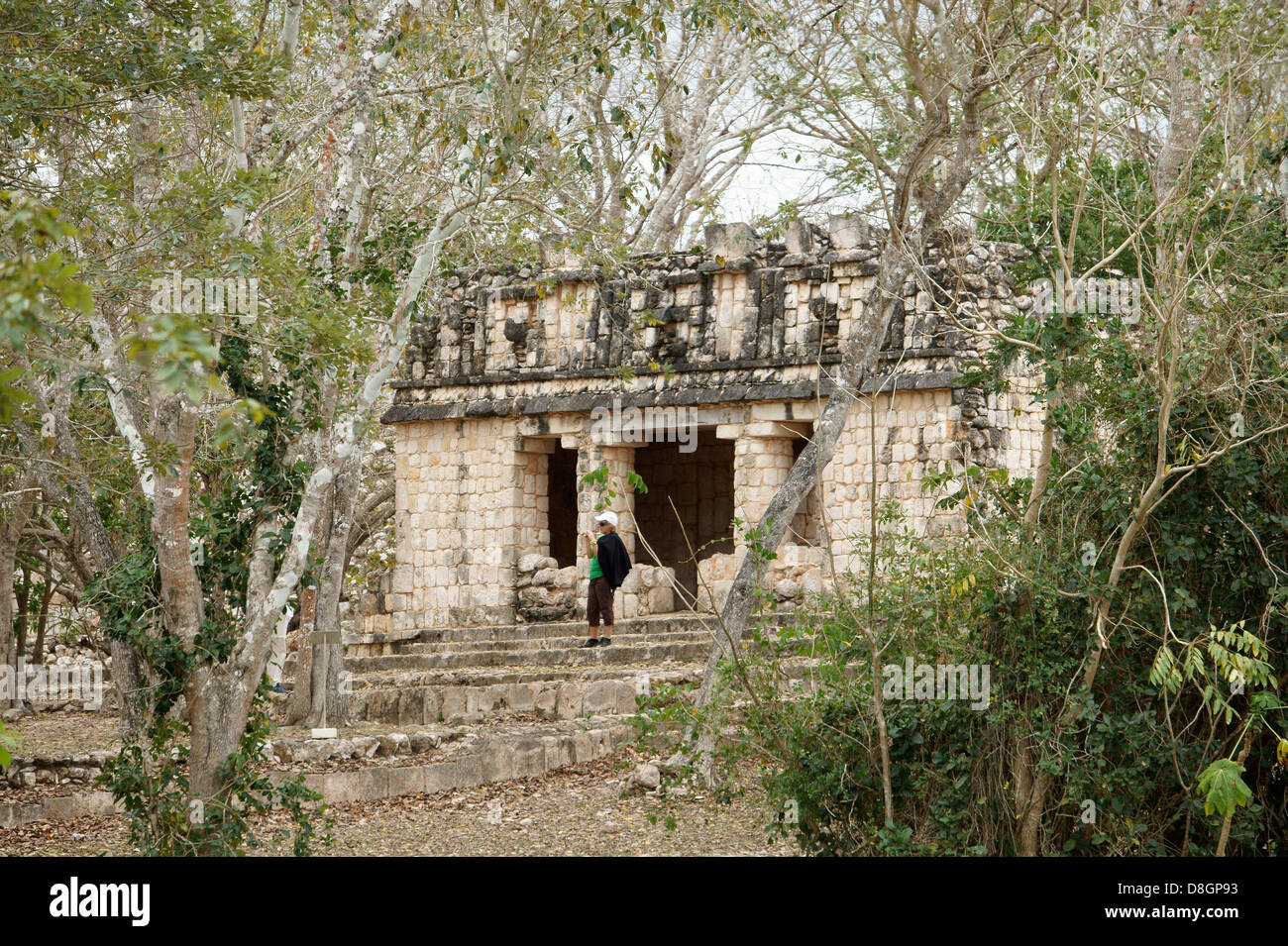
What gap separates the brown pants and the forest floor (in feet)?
11.9

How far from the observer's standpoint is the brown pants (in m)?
13.8

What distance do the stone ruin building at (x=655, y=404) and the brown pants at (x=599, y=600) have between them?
0.97 m

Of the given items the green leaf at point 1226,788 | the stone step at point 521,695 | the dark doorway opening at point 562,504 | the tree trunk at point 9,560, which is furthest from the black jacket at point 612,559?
the green leaf at point 1226,788

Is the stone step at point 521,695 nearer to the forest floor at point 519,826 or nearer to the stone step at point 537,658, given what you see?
the stone step at point 537,658

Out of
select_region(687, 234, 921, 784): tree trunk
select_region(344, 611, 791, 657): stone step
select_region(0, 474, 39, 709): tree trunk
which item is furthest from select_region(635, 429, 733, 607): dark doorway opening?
select_region(687, 234, 921, 784): tree trunk

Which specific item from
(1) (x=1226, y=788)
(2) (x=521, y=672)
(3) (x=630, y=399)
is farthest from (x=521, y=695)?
(1) (x=1226, y=788)

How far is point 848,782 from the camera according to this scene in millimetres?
6457

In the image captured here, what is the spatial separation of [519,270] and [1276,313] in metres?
11.7

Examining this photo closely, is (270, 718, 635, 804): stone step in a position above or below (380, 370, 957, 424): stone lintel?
below

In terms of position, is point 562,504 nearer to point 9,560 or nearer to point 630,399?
point 630,399

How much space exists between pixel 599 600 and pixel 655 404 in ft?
10.1

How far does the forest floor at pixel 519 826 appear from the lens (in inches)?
331

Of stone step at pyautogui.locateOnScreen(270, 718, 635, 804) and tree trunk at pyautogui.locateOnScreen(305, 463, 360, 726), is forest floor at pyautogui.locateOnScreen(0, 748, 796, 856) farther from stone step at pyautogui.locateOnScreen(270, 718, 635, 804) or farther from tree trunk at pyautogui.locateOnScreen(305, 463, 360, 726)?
tree trunk at pyautogui.locateOnScreen(305, 463, 360, 726)

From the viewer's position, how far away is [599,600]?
13.8 m
